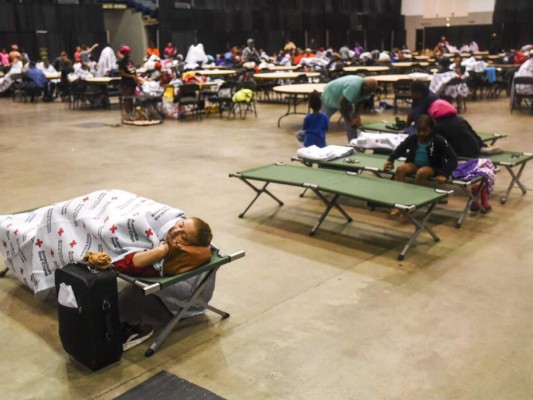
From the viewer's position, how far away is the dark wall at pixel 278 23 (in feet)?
79.8

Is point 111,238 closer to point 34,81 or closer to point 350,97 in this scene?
point 350,97

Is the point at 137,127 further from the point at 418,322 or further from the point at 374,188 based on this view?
the point at 418,322

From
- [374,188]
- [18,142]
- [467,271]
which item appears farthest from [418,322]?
[18,142]

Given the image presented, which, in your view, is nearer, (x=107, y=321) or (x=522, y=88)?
(x=107, y=321)

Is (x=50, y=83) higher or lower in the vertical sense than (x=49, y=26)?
lower

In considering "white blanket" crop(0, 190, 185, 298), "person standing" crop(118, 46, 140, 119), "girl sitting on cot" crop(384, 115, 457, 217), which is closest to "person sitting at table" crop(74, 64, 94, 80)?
"person standing" crop(118, 46, 140, 119)

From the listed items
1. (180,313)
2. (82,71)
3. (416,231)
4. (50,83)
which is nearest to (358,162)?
(416,231)

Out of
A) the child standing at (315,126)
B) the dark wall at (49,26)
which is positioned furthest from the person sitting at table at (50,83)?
the child standing at (315,126)

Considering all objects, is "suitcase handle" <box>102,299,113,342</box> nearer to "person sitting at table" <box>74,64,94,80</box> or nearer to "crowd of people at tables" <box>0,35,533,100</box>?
"crowd of people at tables" <box>0,35,533,100</box>

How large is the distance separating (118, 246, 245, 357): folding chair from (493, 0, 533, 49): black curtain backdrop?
27.8 m

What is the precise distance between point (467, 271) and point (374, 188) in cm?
102

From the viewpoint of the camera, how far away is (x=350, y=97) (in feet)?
24.6

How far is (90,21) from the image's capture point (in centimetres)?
2242

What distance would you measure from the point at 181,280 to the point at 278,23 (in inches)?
1013
